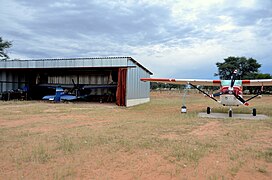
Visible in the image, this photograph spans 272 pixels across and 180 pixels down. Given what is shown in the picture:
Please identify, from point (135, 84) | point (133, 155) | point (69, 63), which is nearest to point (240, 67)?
point (135, 84)

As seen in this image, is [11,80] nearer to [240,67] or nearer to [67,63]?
[67,63]

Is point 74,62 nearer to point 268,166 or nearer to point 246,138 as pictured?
point 246,138

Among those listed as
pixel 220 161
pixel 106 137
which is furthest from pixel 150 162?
pixel 106 137

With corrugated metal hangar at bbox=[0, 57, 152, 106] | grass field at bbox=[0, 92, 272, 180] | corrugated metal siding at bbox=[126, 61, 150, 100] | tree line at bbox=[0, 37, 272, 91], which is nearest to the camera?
grass field at bbox=[0, 92, 272, 180]

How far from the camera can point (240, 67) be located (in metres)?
54.5

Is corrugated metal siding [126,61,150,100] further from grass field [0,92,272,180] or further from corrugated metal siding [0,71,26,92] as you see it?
corrugated metal siding [0,71,26,92]

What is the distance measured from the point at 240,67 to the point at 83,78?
40.2m

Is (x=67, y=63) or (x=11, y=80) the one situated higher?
(x=67, y=63)

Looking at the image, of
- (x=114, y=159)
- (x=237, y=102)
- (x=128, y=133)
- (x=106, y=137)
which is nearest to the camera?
(x=114, y=159)

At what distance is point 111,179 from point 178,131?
4563 millimetres

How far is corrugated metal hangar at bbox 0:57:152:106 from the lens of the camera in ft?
65.4

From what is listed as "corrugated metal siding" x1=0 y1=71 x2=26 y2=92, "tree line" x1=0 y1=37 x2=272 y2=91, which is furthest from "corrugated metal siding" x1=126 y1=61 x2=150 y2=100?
"tree line" x1=0 y1=37 x2=272 y2=91

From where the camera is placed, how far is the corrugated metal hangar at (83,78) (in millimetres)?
19938

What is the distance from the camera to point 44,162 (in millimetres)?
4422
